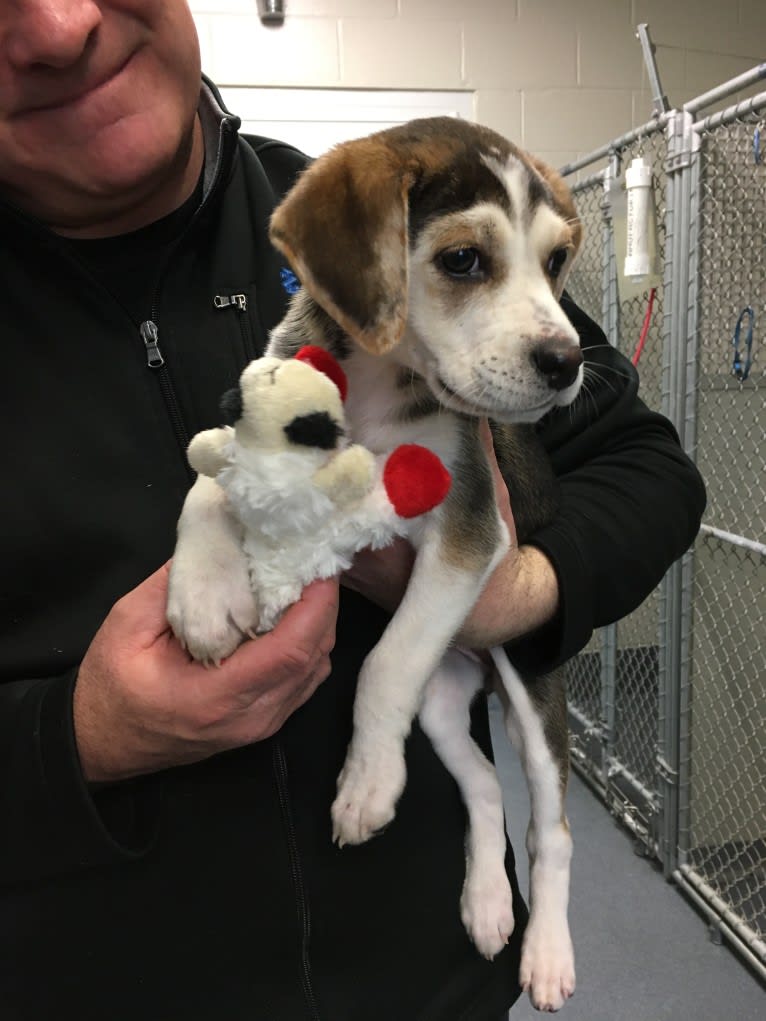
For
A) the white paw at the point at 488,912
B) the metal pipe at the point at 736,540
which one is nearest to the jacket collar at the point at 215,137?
the white paw at the point at 488,912

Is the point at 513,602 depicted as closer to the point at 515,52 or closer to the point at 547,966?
the point at 547,966

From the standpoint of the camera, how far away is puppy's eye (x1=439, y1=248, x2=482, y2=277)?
1.23 m

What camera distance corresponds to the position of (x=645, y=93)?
455 cm

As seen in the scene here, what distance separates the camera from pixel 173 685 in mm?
953

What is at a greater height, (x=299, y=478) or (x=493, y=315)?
(x=493, y=315)

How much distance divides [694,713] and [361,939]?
2.20 meters

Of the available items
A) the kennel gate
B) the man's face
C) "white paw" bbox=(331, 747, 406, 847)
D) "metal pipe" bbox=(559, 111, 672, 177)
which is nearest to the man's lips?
the man's face

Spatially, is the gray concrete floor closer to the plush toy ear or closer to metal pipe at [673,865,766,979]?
metal pipe at [673,865,766,979]

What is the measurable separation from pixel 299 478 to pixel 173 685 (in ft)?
1.03

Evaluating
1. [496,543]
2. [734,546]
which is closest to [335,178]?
[496,543]

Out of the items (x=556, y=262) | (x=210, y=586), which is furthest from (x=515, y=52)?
(x=210, y=586)

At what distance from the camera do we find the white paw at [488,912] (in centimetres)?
132

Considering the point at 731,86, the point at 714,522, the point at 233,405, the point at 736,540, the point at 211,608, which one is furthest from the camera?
the point at 714,522

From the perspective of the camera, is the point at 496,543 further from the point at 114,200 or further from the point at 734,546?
the point at 734,546
